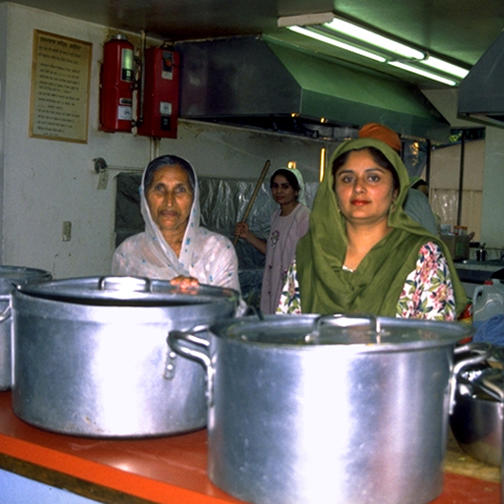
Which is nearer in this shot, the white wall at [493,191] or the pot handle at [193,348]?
the pot handle at [193,348]

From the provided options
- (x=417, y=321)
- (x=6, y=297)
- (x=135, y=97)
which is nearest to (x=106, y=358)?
(x=6, y=297)

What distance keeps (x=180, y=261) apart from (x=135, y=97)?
8.38ft

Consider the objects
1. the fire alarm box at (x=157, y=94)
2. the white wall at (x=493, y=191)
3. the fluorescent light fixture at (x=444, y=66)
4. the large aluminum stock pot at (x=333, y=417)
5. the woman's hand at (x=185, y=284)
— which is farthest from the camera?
the white wall at (x=493, y=191)

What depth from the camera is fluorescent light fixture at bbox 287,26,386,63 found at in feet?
15.6

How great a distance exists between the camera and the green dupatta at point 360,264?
2.38 meters

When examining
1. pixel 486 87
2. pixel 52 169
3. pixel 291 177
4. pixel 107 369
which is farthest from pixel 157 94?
pixel 107 369

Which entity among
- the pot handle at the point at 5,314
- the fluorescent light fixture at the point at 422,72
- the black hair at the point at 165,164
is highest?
the fluorescent light fixture at the point at 422,72

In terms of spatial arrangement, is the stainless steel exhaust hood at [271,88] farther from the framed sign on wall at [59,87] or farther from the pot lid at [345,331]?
the pot lid at [345,331]

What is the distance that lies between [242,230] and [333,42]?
59.8 inches

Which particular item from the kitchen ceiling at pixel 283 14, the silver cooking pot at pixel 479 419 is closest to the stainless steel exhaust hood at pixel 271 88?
the kitchen ceiling at pixel 283 14

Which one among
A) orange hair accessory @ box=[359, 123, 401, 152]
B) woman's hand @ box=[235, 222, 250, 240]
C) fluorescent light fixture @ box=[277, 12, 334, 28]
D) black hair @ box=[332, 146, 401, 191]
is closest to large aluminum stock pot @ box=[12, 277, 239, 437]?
black hair @ box=[332, 146, 401, 191]

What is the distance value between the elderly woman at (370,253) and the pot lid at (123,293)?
69 centimetres

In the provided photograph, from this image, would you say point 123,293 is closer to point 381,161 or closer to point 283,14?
point 381,161

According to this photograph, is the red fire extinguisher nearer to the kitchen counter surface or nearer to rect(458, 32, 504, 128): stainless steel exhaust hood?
rect(458, 32, 504, 128): stainless steel exhaust hood
